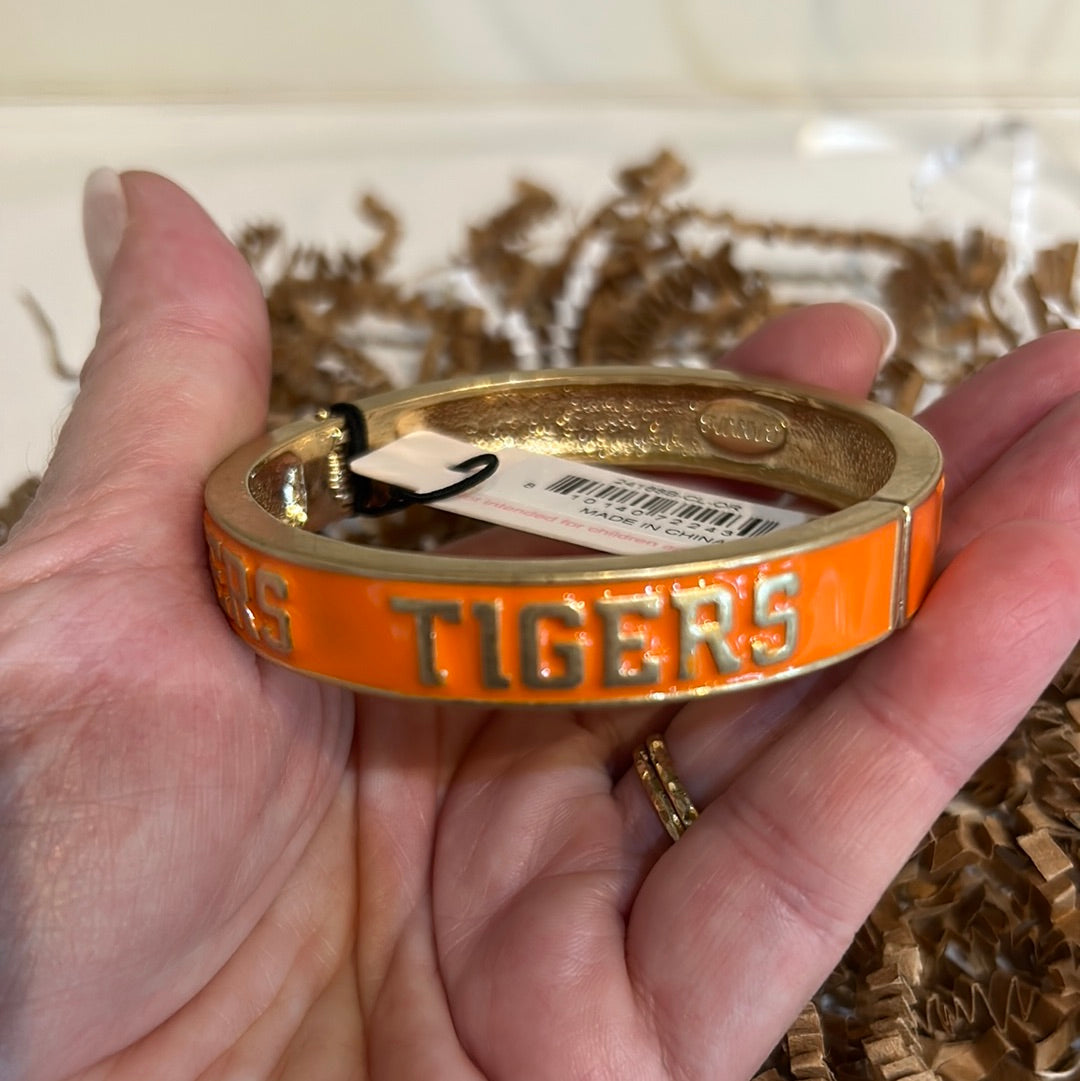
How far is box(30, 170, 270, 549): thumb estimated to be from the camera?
2.63 ft

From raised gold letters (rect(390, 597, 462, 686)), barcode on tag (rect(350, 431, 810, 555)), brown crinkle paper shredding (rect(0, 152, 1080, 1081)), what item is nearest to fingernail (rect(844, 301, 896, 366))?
brown crinkle paper shredding (rect(0, 152, 1080, 1081))

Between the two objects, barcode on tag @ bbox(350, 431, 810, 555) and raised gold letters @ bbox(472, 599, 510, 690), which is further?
barcode on tag @ bbox(350, 431, 810, 555)

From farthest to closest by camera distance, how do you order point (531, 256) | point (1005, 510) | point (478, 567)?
1. point (531, 256)
2. point (1005, 510)
3. point (478, 567)

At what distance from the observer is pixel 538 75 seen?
1325 mm

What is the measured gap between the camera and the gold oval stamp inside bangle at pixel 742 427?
99 centimetres

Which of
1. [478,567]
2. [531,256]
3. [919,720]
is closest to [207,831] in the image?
[478,567]

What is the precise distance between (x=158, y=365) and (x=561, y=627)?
389mm

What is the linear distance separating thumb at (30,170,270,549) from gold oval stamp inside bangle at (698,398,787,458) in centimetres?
36

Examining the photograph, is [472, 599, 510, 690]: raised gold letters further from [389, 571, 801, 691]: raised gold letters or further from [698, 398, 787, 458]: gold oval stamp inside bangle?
[698, 398, 787, 458]: gold oval stamp inside bangle

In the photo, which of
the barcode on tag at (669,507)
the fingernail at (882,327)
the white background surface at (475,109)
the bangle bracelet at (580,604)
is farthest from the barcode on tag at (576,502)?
the white background surface at (475,109)

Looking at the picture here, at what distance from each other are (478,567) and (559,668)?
7cm

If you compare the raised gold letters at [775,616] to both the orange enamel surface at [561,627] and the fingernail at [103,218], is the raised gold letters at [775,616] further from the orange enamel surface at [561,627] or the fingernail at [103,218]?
the fingernail at [103,218]

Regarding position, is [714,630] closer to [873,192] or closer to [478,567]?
[478,567]

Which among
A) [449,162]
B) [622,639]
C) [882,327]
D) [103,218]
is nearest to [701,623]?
[622,639]
